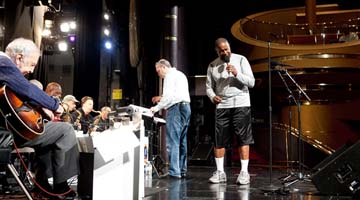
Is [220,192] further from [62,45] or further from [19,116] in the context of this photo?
[62,45]

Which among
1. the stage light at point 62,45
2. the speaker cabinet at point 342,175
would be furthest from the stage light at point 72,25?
the speaker cabinet at point 342,175

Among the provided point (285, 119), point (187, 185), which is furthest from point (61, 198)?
point (285, 119)

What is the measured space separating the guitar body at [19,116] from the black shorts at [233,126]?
6.53 ft

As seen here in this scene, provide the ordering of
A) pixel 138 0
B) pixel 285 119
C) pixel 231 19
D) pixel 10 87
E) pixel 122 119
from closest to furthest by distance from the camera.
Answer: pixel 10 87, pixel 122 119, pixel 138 0, pixel 285 119, pixel 231 19

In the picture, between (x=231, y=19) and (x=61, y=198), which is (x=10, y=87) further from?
(x=231, y=19)

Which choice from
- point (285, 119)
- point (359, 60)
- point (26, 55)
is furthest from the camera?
point (285, 119)

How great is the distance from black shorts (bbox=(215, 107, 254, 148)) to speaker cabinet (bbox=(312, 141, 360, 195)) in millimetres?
854

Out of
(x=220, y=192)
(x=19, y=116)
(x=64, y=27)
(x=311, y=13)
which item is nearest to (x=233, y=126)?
(x=220, y=192)

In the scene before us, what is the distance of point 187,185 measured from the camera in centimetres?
362

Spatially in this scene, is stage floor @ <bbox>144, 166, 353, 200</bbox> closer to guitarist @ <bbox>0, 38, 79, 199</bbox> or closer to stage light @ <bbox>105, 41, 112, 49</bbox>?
guitarist @ <bbox>0, 38, 79, 199</bbox>

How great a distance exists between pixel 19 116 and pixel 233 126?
2.20m

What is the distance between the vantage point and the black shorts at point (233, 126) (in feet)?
12.2

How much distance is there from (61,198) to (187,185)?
4.87ft

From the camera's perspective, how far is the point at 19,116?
206 centimetres
